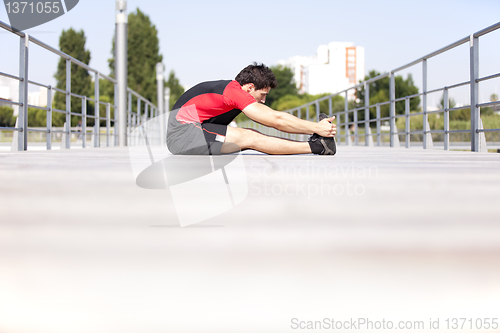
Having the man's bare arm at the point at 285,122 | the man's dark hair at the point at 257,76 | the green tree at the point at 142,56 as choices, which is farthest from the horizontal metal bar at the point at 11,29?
the green tree at the point at 142,56

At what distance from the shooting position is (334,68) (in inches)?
3536

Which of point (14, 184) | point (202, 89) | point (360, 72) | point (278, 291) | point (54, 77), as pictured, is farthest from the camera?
point (360, 72)

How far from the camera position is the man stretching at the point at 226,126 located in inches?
91.2

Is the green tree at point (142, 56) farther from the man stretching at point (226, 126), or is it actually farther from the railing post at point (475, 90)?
the man stretching at point (226, 126)

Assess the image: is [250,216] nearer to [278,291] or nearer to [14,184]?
[278,291]

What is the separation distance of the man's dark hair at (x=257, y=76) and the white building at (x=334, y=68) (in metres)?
85.3

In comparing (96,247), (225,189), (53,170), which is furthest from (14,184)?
(225,189)

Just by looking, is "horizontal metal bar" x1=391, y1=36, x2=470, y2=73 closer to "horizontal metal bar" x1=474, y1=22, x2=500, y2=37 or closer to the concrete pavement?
"horizontal metal bar" x1=474, y1=22, x2=500, y2=37

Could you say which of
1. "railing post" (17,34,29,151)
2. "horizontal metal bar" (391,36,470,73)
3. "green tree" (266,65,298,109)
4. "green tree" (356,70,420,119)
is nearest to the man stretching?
"railing post" (17,34,29,151)

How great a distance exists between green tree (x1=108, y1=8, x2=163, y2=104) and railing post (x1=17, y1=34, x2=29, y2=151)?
1195 inches

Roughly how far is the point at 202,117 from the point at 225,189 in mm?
1489

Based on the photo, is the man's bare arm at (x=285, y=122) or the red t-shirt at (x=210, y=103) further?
the red t-shirt at (x=210, y=103)

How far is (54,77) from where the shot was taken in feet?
106

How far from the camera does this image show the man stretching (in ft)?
7.60
